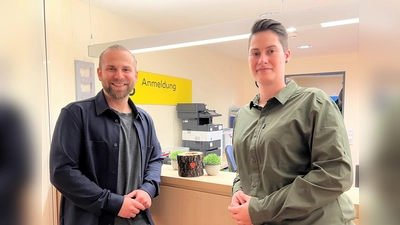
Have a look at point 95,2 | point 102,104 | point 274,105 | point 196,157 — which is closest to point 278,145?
point 274,105

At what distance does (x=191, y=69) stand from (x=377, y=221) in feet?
13.3

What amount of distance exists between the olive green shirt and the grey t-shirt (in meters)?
0.55

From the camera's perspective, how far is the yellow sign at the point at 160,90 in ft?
10.5

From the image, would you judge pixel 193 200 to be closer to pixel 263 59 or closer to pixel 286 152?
pixel 286 152

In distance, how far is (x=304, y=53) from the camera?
16.7 feet

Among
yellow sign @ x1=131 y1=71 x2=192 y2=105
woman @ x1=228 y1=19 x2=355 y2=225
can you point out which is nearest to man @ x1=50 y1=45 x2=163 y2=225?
woman @ x1=228 y1=19 x2=355 y2=225

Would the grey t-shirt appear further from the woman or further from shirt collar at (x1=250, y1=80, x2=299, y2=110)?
shirt collar at (x1=250, y1=80, x2=299, y2=110)

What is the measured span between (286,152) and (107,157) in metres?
0.79

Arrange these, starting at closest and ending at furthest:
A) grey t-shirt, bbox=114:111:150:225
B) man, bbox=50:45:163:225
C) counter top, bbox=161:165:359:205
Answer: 1. man, bbox=50:45:163:225
2. grey t-shirt, bbox=114:111:150:225
3. counter top, bbox=161:165:359:205

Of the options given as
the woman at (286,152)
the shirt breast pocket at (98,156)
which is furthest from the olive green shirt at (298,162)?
the shirt breast pocket at (98,156)

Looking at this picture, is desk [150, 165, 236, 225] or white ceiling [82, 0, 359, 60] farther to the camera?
white ceiling [82, 0, 359, 60]

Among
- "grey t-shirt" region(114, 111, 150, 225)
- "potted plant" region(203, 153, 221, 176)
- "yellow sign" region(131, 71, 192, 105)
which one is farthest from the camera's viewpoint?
"yellow sign" region(131, 71, 192, 105)

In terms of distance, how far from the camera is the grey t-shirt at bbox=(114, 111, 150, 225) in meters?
1.21

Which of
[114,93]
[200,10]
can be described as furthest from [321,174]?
[200,10]
